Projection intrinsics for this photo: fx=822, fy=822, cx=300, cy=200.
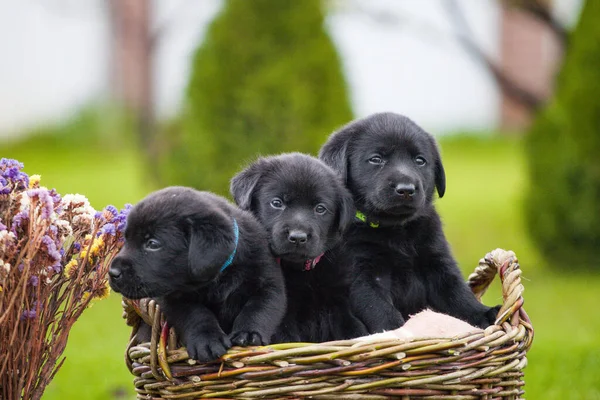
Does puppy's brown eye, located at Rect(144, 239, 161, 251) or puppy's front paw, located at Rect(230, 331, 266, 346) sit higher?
puppy's brown eye, located at Rect(144, 239, 161, 251)

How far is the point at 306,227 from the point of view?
344 centimetres

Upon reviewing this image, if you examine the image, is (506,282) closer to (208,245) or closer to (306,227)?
(306,227)

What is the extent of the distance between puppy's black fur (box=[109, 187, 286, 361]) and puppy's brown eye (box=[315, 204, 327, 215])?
0.46 m

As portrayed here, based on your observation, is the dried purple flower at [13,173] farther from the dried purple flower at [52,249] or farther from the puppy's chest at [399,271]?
the puppy's chest at [399,271]

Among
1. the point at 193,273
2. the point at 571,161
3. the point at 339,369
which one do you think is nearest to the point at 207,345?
the point at 193,273

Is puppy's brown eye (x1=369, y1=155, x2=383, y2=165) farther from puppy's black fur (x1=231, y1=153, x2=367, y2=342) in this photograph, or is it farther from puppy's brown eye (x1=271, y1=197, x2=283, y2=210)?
puppy's brown eye (x1=271, y1=197, x2=283, y2=210)

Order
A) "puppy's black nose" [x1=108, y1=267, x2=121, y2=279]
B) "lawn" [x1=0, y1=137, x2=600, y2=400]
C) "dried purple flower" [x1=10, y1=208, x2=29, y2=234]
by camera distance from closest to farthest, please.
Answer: "puppy's black nose" [x1=108, y1=267, x2=121, y2=279], "dried purple flower" [x1=10, y1=208, x2=29, y2=234], "lawn" [x1=0, y1=137, x2=600, y2=400]

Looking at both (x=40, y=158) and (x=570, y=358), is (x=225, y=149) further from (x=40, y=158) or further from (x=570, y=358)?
(x=40, y=158)

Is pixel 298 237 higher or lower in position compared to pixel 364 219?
lower

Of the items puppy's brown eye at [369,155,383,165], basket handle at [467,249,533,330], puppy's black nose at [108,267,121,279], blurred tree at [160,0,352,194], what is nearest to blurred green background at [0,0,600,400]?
blurred tree at [160,0,352,194]

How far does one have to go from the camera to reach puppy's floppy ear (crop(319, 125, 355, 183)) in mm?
A: 3990

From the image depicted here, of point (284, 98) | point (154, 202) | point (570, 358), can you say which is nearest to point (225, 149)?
point (284, 98)

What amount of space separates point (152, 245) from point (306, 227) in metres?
0.69

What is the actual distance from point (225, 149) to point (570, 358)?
5207 millimetres
